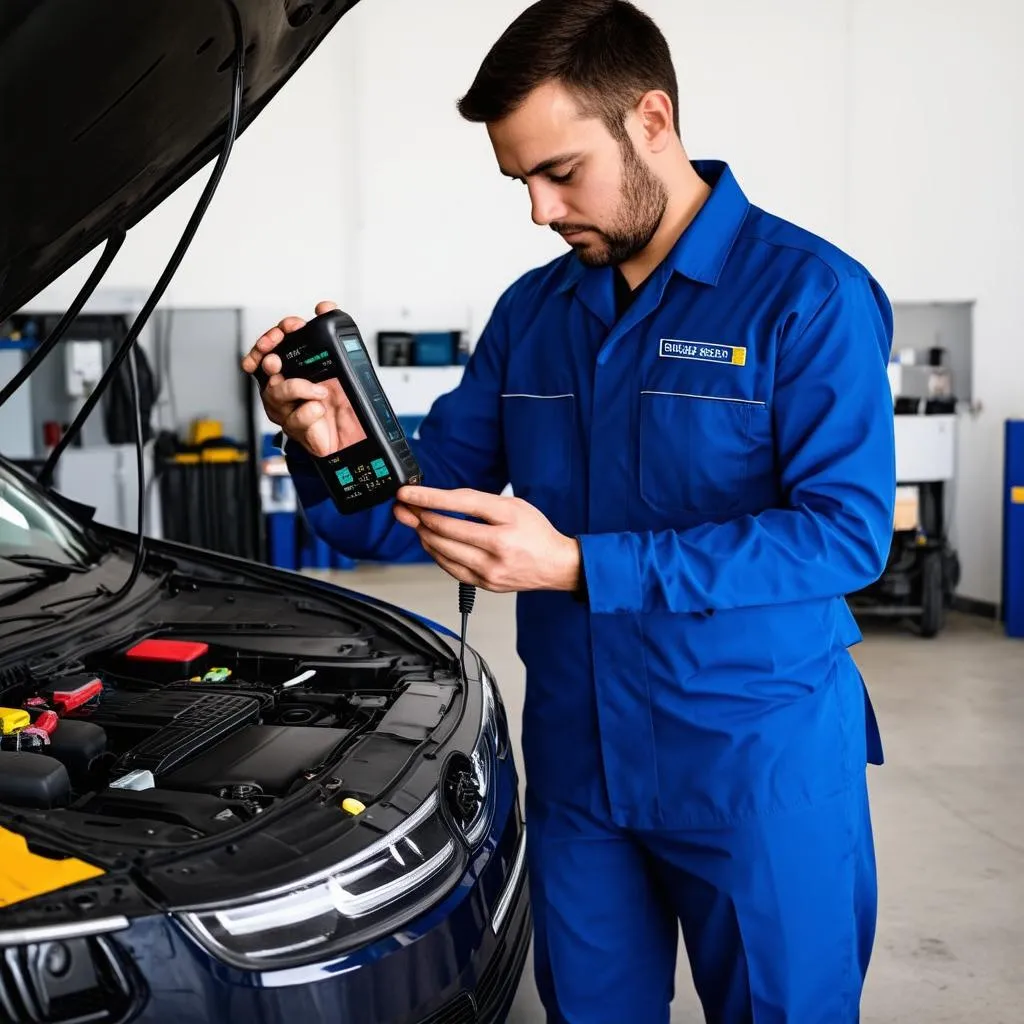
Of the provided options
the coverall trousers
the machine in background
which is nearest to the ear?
the coverall trousers

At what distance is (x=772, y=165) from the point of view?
6871mm

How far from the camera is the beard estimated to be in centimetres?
144

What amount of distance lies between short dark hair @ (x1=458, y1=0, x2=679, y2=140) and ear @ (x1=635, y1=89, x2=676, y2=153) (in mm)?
11

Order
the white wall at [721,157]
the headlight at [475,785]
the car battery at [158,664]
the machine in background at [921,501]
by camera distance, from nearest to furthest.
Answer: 1. the headlight at [475,785]
2. the car battery at [158,664]
3. the machine in background at [921,501]
4. the white wall at [721,157]

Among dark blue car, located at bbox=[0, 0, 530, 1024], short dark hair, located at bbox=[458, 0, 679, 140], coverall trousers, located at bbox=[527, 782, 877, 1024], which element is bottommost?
coverall trousers, located at bbox=[527, 782, 877, 1024]

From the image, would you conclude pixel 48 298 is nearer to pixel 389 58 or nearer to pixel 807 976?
pixel 389 58

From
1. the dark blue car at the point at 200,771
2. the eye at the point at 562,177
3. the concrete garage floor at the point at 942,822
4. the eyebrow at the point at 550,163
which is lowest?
the concrete garage floor at the point at 942,822

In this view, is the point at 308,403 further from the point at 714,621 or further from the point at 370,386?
the point at 714,621

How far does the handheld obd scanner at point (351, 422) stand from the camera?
149 cm

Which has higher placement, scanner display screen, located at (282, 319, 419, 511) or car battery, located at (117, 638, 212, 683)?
scanner display screen, located at (282, 319, 419, 511)

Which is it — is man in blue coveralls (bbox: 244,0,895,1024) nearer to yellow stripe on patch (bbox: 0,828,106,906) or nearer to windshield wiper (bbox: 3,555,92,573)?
yellow stripe on patch (bbox: 0,828,106,906)

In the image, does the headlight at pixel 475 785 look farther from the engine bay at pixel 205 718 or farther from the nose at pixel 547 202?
the nose at pixel 547 202

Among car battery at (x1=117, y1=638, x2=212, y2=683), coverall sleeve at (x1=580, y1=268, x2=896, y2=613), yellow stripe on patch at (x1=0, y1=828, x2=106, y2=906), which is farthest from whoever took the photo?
car battery at (x1=117, y1=638, x2=212, y2=683)

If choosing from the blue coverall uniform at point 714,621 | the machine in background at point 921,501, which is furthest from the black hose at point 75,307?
the machine in background at point 921,501
